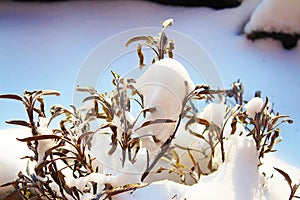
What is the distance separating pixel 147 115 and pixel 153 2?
0.90 meters

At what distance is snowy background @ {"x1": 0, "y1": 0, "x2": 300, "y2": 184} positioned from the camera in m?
0.89

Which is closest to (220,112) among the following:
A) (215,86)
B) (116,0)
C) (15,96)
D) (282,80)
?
(215,86)

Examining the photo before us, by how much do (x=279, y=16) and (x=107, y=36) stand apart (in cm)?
41

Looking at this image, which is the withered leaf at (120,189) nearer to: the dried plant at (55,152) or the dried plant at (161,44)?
the dried plant at (55,152)

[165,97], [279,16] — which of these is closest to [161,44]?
[165,97]

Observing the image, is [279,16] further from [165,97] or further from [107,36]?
[165,97]

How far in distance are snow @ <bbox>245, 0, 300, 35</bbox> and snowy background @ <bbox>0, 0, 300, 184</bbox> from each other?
42 millimetres

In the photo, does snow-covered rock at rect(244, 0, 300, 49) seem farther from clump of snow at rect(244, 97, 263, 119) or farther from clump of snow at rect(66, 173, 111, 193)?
clump of snow at rect(66, 173, 111, 193)

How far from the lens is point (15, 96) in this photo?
1.07 feet

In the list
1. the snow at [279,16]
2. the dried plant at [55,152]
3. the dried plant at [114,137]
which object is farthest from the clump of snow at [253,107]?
the snow at [279,16]

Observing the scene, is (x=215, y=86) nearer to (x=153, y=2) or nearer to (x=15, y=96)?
(x=15, y=96)

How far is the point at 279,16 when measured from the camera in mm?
925

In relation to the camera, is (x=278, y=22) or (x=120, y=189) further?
(x=278, y=22)

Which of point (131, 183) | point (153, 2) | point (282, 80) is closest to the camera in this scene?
point (131, 183)
